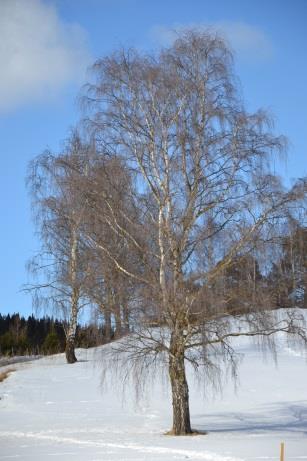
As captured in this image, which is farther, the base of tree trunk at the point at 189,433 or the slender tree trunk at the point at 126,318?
the base of tree trunk at the point at 189,433

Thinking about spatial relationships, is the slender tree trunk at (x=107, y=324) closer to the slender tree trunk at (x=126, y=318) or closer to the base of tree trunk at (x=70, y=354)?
the slender tree trunk at (x=126, y=318)

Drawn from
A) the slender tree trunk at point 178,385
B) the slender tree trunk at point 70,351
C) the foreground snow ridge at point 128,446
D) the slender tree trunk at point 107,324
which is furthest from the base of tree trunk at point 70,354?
the slender tree trunk at point 107,324

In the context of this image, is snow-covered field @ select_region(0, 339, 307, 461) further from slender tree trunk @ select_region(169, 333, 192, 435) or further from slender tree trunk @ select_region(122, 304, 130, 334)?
slender tree trunk @ select_region(122, 304, 130, 334)

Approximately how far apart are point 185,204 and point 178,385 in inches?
160

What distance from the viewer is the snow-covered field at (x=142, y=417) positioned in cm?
1198

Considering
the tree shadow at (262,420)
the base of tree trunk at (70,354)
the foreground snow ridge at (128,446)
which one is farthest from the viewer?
the base of tree trunk at (70,354)

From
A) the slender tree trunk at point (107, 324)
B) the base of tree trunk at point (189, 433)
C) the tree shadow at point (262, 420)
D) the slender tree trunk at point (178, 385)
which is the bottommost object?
the tree shadow at point (262, 420)

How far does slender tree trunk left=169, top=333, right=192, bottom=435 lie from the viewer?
13898mm

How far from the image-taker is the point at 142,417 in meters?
18.2

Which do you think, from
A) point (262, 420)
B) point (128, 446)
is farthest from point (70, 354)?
point (128, 446)

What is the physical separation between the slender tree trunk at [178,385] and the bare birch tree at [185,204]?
2 centimetres

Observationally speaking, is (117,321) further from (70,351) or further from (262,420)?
(70,351)

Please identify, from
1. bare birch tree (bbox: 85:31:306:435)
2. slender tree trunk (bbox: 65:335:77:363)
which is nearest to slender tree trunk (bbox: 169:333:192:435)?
bare birch tree (bbox: 85:31:306:435)

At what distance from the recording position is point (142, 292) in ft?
43.0
